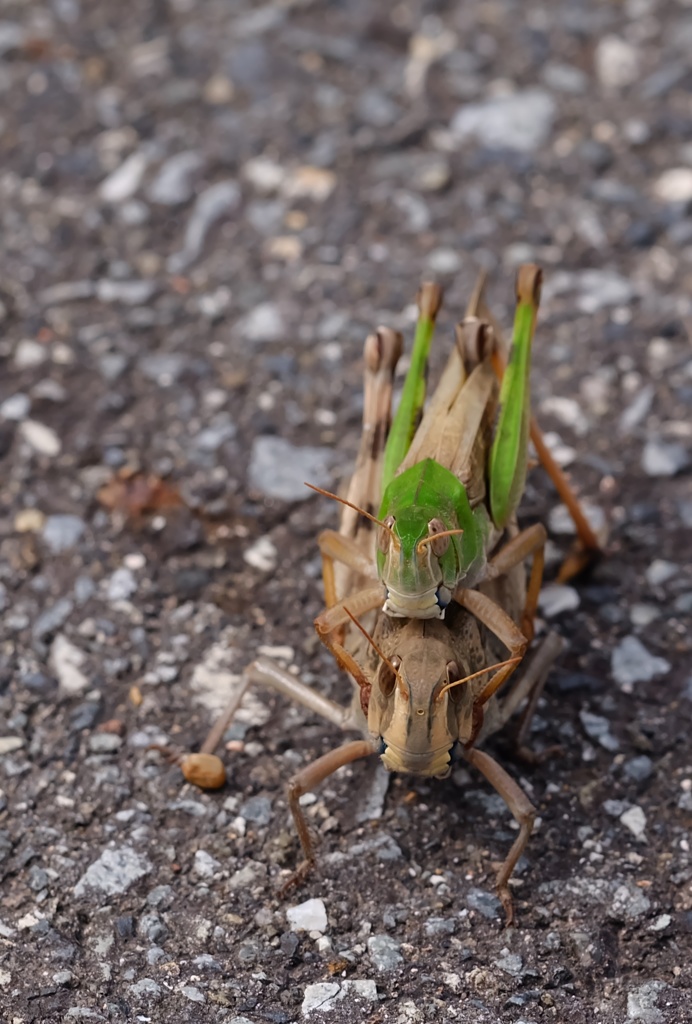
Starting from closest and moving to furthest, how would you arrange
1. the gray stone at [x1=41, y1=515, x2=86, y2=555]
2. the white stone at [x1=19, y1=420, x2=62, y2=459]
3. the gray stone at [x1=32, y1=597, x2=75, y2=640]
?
the gray stone at [x1=32, y1=597, x2=75, y2=640]
the gray stone at [x1=41, y1=515, x2=86, y2=555]
the white stone at [x1=19, y1=420, x2=62, y2=459]

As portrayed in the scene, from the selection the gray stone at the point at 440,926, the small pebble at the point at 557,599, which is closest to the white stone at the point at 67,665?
the gray stone at the point at 440,926

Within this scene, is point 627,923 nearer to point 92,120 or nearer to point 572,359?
point 572,359

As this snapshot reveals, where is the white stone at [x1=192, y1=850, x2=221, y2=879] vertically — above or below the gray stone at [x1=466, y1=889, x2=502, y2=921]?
above

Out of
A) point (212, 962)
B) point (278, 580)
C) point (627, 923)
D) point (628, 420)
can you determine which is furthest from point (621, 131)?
point (212, 962)

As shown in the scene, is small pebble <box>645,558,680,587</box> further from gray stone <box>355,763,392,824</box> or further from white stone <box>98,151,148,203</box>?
white stone <box>98,151,148,203</box>

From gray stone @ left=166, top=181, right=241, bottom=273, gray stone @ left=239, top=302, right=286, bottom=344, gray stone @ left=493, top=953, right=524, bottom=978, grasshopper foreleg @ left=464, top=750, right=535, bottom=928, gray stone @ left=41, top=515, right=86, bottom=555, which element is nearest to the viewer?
gray stone @ left=493, top=953, right=524, bottom=978

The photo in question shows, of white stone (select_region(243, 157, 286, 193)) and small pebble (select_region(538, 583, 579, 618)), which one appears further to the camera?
white stone (select_region(243, 157, 286, 193))

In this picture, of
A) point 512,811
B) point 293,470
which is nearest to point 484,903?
point 512,811

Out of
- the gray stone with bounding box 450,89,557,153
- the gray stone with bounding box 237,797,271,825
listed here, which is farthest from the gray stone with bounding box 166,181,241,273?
the gray stone with bounding box 237,797,271,825
